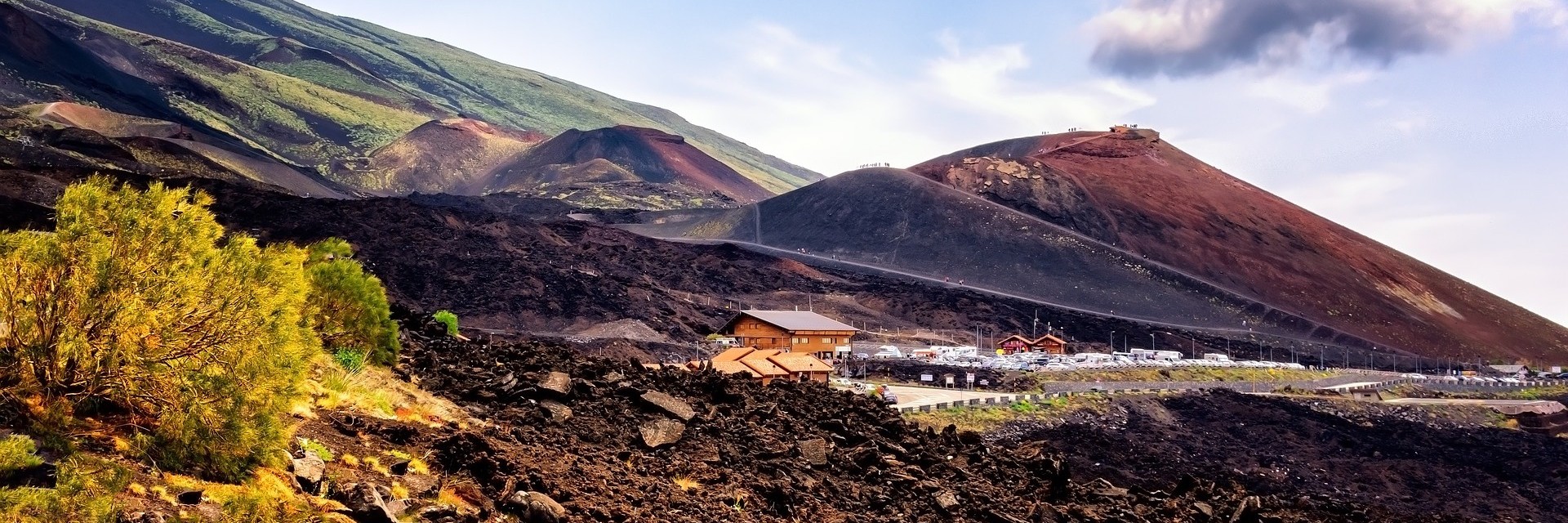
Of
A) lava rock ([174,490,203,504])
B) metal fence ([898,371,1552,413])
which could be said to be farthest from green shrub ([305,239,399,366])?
metal fence ([898,371,1552,413])

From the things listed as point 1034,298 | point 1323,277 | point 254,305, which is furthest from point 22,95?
point 1323,277

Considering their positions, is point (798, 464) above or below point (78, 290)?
below

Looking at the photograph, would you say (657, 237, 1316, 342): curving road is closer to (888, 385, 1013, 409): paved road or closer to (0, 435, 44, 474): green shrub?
(888, 385, 1013, 409): paved road

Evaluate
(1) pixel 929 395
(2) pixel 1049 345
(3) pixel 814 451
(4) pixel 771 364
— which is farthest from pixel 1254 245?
(3) pixel 814 451

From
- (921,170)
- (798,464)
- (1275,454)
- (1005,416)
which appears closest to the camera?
(798,464)

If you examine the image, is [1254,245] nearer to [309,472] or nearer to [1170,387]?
[1170,387]

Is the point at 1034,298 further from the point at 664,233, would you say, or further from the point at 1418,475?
the point at 1418,475
